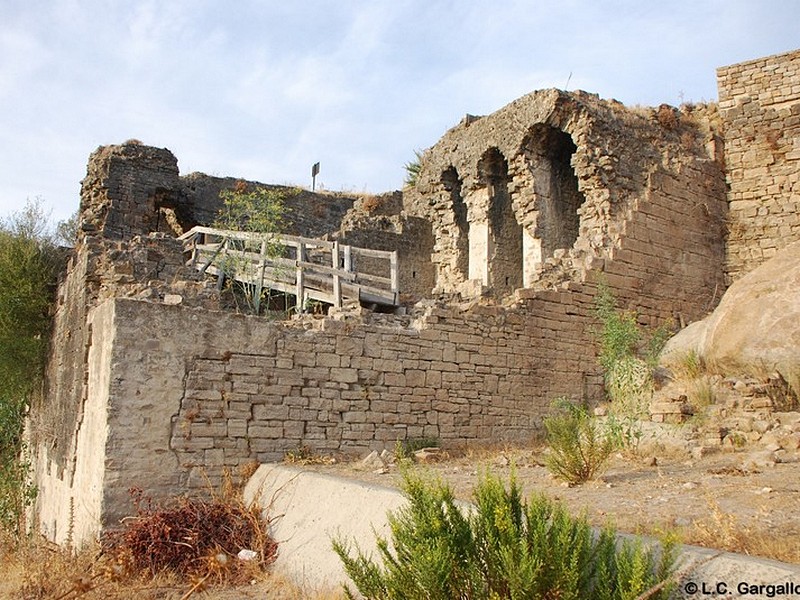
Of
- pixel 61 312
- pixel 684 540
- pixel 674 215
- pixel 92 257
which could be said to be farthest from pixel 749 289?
pixel 61 312

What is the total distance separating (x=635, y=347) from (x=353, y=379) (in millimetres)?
5145

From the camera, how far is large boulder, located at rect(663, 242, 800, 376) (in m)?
9.62

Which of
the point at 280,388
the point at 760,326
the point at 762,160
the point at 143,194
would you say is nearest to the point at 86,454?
the point at 280,388

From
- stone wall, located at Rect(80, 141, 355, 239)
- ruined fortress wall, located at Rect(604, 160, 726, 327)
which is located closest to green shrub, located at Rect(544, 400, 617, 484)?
ruined fortress wall, located at Rect(604, 160, 726, 327)

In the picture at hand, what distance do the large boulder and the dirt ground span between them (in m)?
1.80

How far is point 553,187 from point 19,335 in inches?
405

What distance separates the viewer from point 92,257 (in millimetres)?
9211

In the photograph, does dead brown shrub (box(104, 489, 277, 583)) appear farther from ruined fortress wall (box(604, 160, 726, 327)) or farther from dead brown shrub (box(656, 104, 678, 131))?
dead brown shrub (box(656, 104, 678, 131))

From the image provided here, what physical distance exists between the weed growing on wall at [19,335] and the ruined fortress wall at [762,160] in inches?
487

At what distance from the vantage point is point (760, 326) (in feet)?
32.3

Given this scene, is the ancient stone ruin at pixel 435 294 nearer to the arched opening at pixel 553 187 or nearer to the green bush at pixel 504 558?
the arched opening at pixel 553 187

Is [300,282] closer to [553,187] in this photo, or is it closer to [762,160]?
[553,187]

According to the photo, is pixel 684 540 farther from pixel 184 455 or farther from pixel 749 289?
pixel 749 289

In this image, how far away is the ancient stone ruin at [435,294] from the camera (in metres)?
7.48
